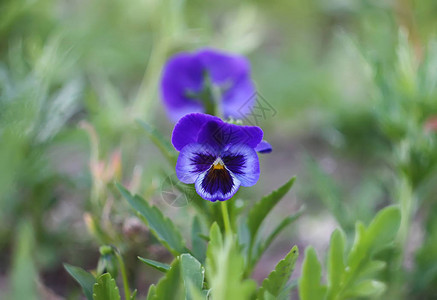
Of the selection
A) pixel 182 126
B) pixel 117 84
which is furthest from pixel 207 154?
pixel 117 84

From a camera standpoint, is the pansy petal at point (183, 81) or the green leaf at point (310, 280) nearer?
the green leaf at point (310, 280)

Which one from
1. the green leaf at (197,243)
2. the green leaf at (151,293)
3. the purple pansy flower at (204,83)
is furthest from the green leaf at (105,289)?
the purple pansy flower at (204,83)

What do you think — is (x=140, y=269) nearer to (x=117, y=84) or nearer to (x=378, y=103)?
(x=378, y=103)

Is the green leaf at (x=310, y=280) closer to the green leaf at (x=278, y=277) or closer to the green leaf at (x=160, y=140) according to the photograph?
the green leaf at (x=278, y=277)

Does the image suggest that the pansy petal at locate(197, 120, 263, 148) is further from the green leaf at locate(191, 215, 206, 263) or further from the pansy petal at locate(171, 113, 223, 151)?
the green leaf at locate(191, 215, 206, 263)

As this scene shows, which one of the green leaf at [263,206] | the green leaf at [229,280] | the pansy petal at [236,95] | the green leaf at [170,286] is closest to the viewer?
the green leaf at [229,280]

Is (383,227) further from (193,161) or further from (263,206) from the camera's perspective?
(193,161)
